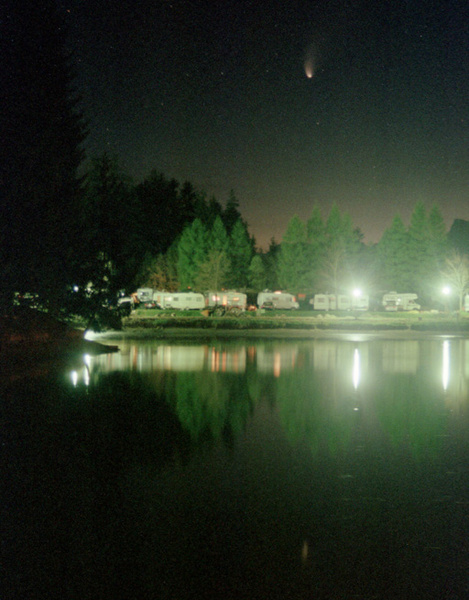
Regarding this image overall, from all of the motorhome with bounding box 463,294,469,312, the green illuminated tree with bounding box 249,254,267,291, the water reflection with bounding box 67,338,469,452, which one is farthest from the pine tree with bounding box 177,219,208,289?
the water reflection with bounding box 67,338,469,452

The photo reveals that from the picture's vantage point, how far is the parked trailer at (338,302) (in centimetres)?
6247

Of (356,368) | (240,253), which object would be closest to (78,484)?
(356,368)

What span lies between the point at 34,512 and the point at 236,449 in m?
2.90

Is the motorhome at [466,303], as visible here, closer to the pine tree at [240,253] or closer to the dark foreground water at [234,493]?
the pine tree at [240,253]

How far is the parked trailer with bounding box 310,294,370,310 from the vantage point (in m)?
62.5

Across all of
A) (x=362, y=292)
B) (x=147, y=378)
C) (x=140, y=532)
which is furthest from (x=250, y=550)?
(x=362, y=292)

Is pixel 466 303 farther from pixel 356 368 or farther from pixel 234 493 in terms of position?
pixel 234 493

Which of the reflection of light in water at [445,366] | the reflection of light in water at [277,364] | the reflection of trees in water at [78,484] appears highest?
the reflection of light in water at [445,366]

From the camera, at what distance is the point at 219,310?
50.1 m

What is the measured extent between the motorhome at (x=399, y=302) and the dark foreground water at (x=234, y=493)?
53.2 metres

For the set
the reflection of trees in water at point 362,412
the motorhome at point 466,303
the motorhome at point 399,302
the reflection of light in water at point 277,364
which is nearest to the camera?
the reflection of trees in water at point 362,412

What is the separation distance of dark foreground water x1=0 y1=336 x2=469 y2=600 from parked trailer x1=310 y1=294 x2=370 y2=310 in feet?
166

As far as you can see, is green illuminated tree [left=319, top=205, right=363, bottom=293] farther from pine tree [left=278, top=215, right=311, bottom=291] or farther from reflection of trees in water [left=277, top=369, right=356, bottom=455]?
reflection of trees in water [left=277, top=369, right=356, bottom=455]

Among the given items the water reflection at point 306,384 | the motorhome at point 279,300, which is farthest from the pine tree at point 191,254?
the water reflection at point 306,384
